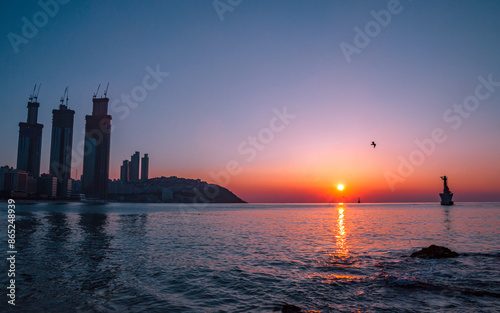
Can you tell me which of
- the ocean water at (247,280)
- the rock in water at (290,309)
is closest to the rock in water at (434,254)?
the ocean water at (247,280)

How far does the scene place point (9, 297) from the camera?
14.2 m

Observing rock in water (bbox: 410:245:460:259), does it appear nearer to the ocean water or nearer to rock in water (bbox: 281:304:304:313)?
the ocean water

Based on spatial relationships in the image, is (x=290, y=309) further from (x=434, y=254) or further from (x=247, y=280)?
(x=434, y=254)

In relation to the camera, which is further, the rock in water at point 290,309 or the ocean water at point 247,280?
the ocean water at point 247,280

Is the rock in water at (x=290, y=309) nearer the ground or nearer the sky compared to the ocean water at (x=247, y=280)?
nearer the sky

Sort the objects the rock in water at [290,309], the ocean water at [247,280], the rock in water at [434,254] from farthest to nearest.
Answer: the rock in water at [434,254]
the ocean water at [247,280]
the rock in water at [290,309]

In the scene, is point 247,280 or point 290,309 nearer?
point 290,309

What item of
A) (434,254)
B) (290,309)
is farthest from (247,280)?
(434,254)

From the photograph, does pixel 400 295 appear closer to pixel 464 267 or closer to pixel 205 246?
pixel 464 267

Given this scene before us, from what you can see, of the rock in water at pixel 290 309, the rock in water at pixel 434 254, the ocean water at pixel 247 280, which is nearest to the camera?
the rock in water at pixel 290 309

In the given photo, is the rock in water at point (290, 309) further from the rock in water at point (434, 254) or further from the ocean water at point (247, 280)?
the rock in water at point (434, 254)

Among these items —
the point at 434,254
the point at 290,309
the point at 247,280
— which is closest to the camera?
the point at 290,309

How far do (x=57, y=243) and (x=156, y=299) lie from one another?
81.6ft

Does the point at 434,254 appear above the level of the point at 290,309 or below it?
below
